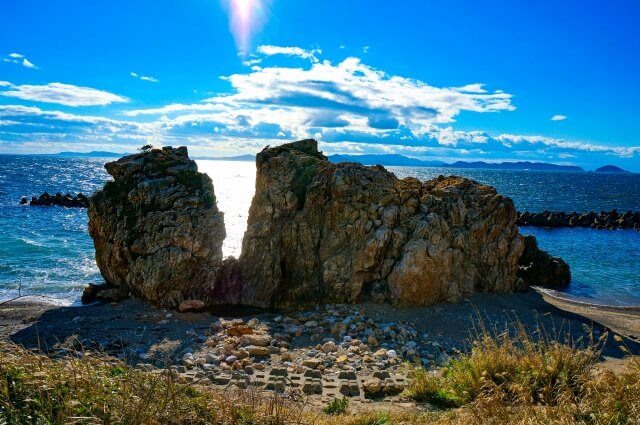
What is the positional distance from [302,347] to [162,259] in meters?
6.58

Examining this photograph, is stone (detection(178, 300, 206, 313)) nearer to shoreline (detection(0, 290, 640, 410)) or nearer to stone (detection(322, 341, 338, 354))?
shoreline (detection(0, 290, 640, 410))

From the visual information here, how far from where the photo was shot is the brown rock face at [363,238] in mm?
18250

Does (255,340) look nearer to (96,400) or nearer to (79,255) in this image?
(96,400)

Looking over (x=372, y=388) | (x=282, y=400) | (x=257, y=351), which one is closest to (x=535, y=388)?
(x=372, y=388)

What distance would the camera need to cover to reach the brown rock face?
719 inches

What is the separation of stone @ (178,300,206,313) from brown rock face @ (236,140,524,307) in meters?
1.52

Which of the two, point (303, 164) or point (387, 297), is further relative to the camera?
point (303, 164)

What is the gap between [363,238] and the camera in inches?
736

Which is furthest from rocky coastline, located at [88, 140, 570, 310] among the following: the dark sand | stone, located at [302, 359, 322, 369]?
stone, located at [302, 359, 322, 369]

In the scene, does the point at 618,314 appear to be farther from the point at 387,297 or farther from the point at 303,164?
the point at 303,164

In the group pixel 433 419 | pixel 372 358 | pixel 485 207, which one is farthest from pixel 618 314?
pixel 433 419

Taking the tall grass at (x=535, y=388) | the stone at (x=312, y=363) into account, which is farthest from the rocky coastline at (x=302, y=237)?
the tall grass at (x=535, y=388)

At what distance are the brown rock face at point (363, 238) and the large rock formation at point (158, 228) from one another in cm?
161

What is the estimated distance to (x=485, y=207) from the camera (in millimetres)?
20578
